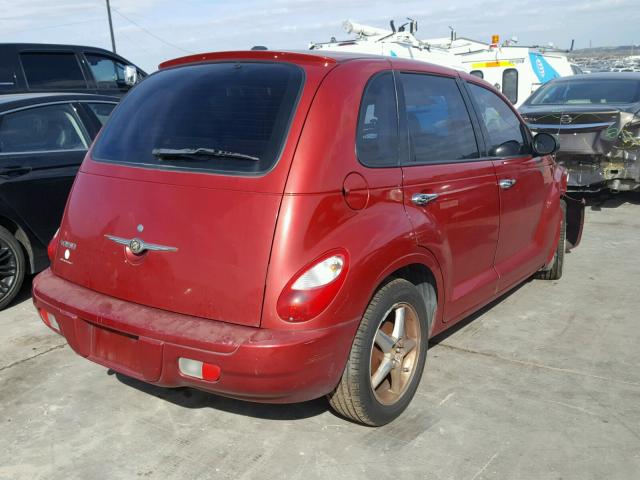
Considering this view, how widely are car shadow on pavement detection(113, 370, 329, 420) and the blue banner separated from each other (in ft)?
44.1

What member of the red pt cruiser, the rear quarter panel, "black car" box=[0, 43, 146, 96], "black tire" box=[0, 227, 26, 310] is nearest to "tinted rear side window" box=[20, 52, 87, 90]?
"black car" box=[0, 43, 146, 96]

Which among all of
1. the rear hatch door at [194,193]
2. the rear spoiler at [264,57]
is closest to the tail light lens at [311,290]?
the rear hatch door at [194,193]

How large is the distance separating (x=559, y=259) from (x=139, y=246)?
3.87 meters

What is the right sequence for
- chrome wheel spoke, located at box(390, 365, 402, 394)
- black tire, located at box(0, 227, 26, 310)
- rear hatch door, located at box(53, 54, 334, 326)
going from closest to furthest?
rear hatch door, located at box(53, 54, 334, 326), chrome wheel spoke, located at box(390, 365, 402, 394), black tire, located at box(0, 227, 26, 310)

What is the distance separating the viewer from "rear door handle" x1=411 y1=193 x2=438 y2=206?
10.6 ft

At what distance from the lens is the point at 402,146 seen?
3285mm

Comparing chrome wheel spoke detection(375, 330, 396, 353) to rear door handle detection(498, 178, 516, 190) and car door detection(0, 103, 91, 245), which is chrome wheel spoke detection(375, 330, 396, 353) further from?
car door detection(0, 103, 91, 245)

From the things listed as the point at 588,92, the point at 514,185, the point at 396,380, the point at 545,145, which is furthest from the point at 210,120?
the point at 588,92

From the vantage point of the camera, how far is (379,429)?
127 inches

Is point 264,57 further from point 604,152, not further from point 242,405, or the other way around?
point 604,152

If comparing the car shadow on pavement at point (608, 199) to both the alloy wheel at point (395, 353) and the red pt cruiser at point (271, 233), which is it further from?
the alloy wheel at point (395, 353)

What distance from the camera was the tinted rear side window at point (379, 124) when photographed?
3037mm

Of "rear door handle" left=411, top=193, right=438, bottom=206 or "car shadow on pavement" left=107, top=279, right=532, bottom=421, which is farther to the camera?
"car shadow on pavement" left=107, top=279, right=532, bottom=421

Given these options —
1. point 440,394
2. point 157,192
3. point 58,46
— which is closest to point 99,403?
point 157,192
